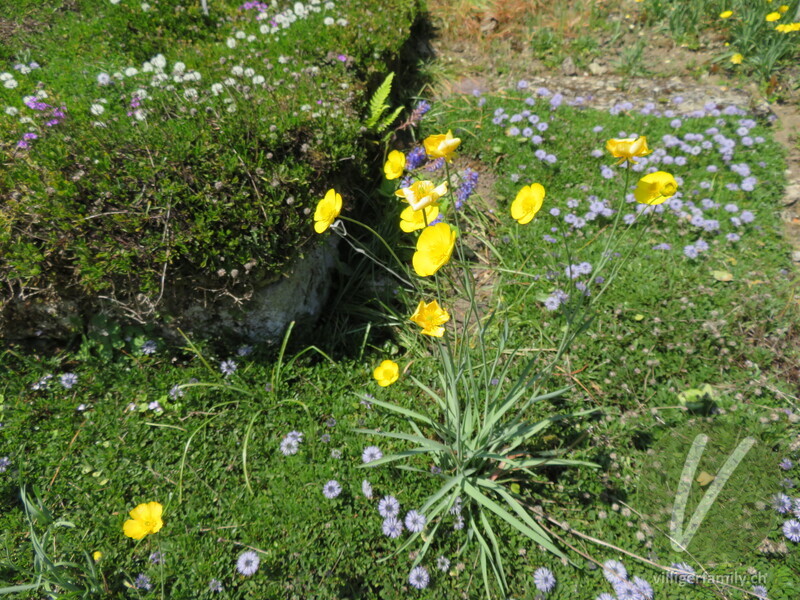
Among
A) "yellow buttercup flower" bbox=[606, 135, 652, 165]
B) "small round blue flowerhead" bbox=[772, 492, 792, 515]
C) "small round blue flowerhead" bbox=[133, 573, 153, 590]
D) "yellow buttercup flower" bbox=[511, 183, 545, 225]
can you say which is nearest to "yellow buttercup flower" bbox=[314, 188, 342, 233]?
"yellow buttercup flower" bbox=[511, 183, 545, 225]

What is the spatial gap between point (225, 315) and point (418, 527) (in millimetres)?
1444

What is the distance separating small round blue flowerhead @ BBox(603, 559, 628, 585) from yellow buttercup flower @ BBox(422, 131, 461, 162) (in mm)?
1738

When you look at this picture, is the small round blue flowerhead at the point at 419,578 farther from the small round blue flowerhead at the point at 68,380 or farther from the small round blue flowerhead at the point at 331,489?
the small round blue flowerhead at the point at 68,380

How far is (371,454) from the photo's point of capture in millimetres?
2211

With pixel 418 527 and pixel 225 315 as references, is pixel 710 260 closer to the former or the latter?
pixel 418 527

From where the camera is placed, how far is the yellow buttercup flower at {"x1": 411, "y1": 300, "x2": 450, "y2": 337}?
63.0 inches

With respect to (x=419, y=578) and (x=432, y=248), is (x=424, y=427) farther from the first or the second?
(x=432, y=248)

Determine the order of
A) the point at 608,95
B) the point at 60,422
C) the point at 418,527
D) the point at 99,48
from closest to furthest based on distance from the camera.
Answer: the point at 418,527 → the point at 60,422 → the point at 99,48 → the point at 608,95

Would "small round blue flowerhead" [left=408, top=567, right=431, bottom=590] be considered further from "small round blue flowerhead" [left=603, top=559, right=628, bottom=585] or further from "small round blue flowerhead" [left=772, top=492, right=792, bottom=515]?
"small round blue flowerhead" [left=772, top=492, right=792, bottom=515]

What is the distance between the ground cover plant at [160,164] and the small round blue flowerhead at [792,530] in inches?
97.2

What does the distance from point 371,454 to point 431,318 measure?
89cm

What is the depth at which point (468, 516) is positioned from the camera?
213 cm

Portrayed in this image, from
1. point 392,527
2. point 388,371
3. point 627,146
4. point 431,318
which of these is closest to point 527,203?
point 627,146

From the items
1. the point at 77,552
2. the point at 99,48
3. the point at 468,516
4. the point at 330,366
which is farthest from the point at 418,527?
the point at 99,48
